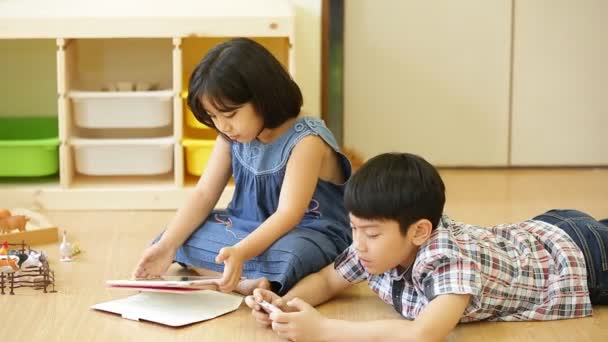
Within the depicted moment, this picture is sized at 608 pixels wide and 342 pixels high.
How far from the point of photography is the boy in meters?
1.33

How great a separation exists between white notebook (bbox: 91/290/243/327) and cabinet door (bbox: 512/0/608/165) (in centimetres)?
142

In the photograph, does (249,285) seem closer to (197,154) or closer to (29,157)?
(197,154)

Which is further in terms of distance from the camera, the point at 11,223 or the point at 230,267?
the point at 11,223

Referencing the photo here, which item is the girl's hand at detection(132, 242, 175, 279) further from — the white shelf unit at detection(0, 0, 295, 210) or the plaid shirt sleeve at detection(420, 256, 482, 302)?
the white shelf unit at detection(0, 0, 295, 210)

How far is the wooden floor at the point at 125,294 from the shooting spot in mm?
1427

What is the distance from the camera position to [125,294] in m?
1.62

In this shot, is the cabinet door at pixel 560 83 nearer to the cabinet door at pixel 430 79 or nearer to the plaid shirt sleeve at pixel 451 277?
the cabinet door at pixel 430 79

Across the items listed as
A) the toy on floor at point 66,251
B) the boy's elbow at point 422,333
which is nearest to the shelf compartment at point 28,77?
the toy on floor at point 66,251

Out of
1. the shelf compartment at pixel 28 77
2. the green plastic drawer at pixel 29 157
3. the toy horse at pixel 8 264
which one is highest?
the shelf compartment at pixel 28 77

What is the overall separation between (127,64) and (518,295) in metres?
1.43

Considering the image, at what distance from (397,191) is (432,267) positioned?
0.12 metres

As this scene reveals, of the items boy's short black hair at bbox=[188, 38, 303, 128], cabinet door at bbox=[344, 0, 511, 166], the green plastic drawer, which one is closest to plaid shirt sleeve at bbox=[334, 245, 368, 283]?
boy's short black hair at bbox=[188, 38, 303, 128]

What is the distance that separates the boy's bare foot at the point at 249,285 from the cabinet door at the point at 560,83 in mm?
1376

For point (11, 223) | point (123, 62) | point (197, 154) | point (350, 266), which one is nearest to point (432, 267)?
point (350, 266)
